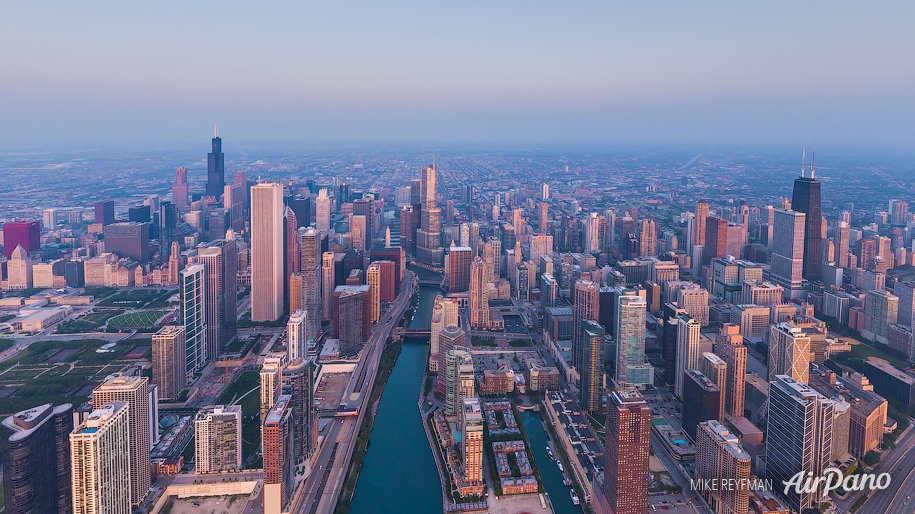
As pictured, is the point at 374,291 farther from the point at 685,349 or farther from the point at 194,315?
the point at 685,349

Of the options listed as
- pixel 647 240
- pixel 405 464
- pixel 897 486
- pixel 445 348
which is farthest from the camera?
pixel 647 240

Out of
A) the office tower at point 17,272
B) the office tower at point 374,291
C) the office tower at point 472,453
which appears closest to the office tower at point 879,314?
the office tower at point 472,453

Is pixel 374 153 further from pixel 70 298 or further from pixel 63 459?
pixel 63 459

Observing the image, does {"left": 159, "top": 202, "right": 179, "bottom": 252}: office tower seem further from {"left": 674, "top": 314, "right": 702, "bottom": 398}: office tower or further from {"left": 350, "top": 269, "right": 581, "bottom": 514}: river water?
{"left": 674, "top": 314, "right": 702, "bottom": 398}: office tower

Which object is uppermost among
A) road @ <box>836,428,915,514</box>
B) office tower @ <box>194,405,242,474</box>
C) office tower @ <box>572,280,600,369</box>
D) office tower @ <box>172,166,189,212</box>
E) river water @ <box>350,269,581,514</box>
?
office tower @ <box>172,166,189,212</box>

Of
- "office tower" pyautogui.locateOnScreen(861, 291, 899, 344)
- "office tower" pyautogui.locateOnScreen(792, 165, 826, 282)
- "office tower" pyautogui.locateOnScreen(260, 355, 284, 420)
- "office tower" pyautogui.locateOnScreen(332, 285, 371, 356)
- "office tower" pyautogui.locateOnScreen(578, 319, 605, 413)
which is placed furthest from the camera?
"office tower" pyautogui.locateOnScreen(792, 165, 826, 282)

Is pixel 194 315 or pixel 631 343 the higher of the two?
pixel 194 315

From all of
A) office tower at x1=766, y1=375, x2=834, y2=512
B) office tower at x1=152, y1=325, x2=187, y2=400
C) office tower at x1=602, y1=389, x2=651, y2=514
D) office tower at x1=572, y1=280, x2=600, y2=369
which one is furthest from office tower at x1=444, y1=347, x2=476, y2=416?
office tower at x1=152, y1=325, x2=187, y2=400

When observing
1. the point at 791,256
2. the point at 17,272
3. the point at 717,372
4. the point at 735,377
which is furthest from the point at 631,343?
the point at 17,272
